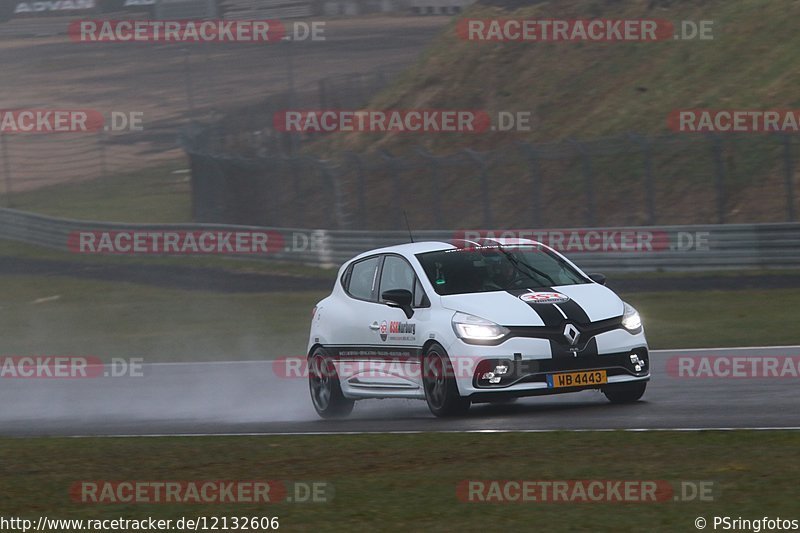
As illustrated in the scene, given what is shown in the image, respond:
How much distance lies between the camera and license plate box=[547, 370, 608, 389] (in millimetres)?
11039

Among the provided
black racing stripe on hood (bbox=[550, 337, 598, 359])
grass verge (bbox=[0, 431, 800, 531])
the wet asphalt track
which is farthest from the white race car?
grass verge (bbox=[0, 431, 800, 531])

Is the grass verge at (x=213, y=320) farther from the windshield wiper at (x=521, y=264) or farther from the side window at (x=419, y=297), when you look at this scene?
the side window at (x=419, y=297)

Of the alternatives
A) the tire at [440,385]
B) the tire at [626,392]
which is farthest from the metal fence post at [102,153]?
the tire at [626,392]

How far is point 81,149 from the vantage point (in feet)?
177

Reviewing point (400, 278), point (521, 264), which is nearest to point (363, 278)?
point (400, 278)

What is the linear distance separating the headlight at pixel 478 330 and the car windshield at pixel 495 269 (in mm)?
526

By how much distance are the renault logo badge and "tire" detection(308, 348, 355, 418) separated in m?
2.40

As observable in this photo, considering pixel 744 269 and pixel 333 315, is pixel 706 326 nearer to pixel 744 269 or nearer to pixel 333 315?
pixel 744 269

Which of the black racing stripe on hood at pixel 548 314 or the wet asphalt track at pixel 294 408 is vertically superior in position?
the black racing stripe on hood at pixel 548 314

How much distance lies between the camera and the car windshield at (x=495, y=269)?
11773 mm

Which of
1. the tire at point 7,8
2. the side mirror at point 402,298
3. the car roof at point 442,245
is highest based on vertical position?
the tire at point 7,8

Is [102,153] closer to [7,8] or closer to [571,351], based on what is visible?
[7,8]

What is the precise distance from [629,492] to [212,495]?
7.81 feet

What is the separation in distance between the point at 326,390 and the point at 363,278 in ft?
3.35
